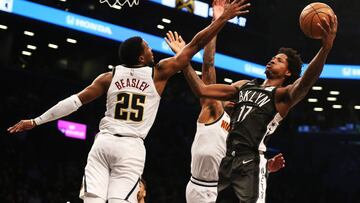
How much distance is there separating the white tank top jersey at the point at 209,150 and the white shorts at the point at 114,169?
1.56 metres

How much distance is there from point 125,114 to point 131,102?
0.13 meters

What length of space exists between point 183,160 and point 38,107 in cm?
624

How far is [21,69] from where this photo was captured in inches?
814

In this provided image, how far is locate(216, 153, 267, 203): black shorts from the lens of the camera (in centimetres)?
530

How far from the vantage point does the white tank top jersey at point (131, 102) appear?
5602mm

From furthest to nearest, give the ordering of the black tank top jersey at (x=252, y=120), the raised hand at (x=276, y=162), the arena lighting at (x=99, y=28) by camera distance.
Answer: the arena lighting at (x=99, y=28)
the raised hand at (x=276, y=162)
the black tank top jersey at (x=252, y=120)

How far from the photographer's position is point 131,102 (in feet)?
18.4

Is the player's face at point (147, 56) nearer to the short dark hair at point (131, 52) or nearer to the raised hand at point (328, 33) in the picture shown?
the short dark hair at point (131, 52)

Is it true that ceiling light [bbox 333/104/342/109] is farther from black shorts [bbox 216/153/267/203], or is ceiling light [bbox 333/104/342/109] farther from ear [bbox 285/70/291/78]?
black shorts [bbox 216/153/267/203]

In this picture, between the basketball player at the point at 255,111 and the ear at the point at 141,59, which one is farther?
the ear at the point at 141,59

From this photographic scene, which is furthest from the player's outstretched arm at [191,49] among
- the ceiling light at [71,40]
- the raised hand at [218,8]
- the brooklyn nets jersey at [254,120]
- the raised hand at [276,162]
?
the ceiling light at [71,40]

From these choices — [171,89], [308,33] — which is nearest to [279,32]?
[171,89]

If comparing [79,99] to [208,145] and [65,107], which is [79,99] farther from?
[208,145]

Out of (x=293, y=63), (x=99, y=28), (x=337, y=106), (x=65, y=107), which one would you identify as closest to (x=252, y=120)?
(x=293, y=63)
